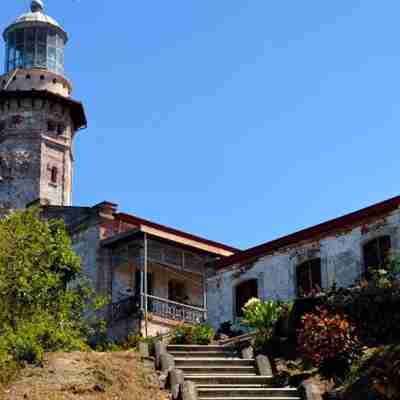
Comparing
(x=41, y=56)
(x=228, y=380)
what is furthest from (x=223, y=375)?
(x=41, y=56)

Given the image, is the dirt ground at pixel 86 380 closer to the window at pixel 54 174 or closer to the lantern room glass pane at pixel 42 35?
the window at pixel 54 174

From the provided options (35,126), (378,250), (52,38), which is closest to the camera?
(378,250)

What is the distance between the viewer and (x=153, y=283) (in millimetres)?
40000

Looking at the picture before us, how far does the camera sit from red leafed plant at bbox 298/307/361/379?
68.9 feet

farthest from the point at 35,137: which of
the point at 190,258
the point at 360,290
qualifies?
the point at 360,290

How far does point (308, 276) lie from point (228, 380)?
11305mm

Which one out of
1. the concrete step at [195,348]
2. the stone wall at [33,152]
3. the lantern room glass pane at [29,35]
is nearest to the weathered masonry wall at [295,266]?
the concrete step at [195,348]

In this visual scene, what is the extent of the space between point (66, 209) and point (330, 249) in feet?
46.3

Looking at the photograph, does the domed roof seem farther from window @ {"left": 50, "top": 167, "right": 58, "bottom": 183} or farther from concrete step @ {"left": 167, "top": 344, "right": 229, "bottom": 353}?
concrete step @ {"left": 167, "top": 344, "right": 229, "bottom": 353}

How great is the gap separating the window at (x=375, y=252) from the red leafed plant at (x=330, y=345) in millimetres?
8240

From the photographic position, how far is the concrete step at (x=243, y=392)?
20.0 meters

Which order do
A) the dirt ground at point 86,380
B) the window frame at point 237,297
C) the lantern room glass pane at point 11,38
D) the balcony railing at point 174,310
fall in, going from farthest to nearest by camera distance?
the lantern room glass pane at point 11,38 < the balcony railing at point 174,310 < the window frame at point 237,297 < the dirt ground at point 86,380

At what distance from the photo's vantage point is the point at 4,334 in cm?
2341

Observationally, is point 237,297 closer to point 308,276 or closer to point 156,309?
point 308,276
